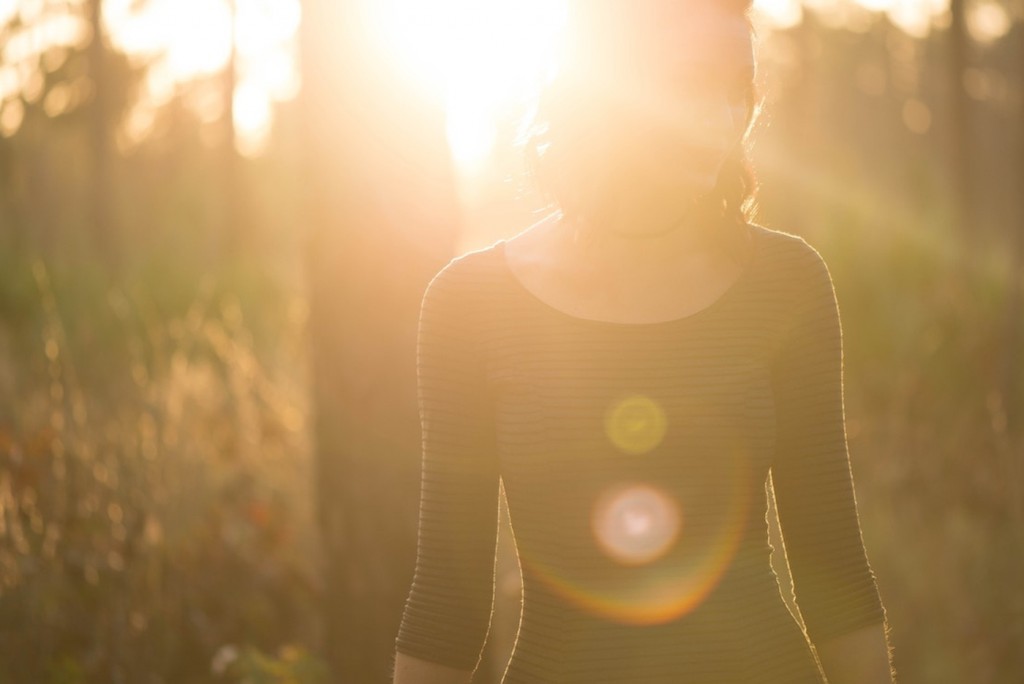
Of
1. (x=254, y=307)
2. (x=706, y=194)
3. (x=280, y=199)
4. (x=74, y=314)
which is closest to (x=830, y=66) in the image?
(x=280, y=199)

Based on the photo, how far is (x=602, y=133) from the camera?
5.91 feet

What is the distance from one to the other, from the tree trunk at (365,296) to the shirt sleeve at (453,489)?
7.00 ft

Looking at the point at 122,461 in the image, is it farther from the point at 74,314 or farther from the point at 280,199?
the point at 280,199

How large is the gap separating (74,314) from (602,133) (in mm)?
11463

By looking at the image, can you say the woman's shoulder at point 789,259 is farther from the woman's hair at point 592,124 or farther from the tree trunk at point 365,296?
the tree trunk at point 365,296

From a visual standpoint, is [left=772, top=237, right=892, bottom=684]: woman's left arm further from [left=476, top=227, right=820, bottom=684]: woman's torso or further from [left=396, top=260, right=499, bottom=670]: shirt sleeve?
[left=396, top=260, right=499, bottom=670]: shirt sleeve

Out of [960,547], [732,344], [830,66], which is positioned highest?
[732,344]

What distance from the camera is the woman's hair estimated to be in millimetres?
1780

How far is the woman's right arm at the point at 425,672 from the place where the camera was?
6.02 ft

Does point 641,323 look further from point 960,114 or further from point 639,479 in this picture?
point 960,114

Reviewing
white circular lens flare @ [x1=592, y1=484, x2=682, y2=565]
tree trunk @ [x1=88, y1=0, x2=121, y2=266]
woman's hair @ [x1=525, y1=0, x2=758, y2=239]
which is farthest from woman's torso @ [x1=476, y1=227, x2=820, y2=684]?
tree trunk @ [x1=88, y1=0, x2=121, y2=266]

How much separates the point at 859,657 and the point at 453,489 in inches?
27.3

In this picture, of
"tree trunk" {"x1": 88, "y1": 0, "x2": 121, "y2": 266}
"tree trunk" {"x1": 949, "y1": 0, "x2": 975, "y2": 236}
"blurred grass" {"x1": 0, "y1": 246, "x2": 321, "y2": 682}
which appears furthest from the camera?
"tree trunk" {"x1": 88, "y1": 0, "x2": 121, "y2": 266}

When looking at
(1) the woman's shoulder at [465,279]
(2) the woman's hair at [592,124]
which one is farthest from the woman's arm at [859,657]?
(1) the woman's shoulder at [465,279]
